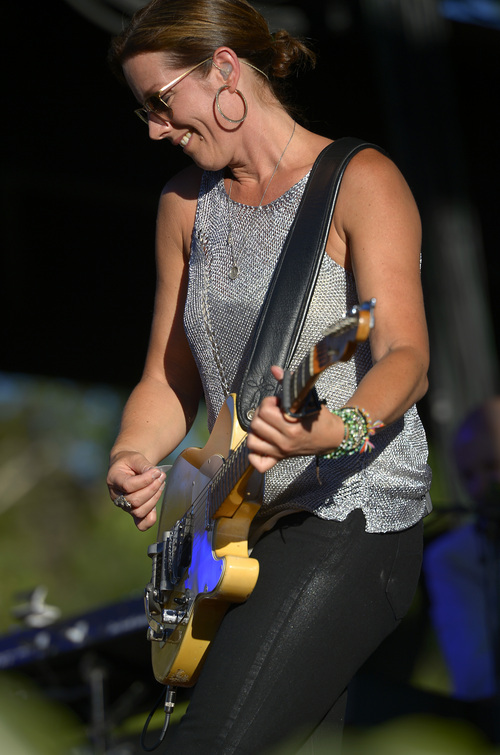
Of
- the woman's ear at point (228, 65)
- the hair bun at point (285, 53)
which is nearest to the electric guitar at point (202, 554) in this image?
the woman's ear at point (228, 65)

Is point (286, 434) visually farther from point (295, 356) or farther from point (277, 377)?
point (295, 356)

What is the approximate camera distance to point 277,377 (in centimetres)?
160

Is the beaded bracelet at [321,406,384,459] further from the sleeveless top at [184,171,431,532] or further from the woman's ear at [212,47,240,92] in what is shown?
the woman's ear at [212,47,240,92]

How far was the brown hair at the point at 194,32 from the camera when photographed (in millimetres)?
2207

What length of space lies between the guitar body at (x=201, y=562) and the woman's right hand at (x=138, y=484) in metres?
0.09

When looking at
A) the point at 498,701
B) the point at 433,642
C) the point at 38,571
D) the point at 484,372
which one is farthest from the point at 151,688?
the point at 38,571

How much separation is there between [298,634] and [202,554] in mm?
332

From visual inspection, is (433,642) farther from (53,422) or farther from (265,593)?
(53,422)

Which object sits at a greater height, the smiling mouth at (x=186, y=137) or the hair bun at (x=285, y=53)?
the hair bun at (x=285, y=53)

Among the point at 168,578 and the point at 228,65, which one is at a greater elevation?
the point at 228,65

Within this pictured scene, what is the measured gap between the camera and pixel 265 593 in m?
1.89

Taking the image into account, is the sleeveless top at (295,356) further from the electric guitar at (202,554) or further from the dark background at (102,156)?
the dark background at (102,156)

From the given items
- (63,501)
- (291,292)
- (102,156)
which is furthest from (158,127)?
(63,501)

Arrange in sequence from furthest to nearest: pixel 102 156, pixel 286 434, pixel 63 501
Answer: pixel 63 501 < pixel 102 156 < pixel 286 434
